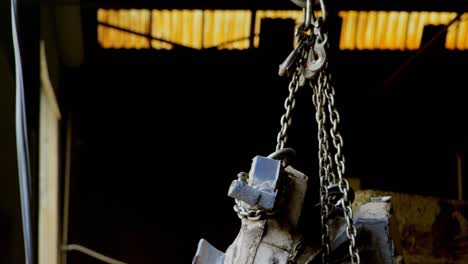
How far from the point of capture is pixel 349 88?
5.80m

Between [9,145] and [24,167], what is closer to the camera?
[24,167]

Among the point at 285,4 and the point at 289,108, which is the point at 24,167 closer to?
the point at 289,108

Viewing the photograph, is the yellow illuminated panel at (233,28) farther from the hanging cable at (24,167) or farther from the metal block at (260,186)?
the metal block at (260,186)

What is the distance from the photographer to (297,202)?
1.31 meters

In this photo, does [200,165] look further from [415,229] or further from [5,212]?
[5,212]

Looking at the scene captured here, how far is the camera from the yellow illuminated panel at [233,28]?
5027 mm

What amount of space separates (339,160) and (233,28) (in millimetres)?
3946

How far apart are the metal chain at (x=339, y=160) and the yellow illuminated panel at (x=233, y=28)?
3640mm

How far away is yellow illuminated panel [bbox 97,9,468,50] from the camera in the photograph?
16.5ft

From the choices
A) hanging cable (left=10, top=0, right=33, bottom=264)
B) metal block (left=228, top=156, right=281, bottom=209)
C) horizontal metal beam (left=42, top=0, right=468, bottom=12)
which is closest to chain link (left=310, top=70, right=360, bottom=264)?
metal block (left=228, top=156, right=281, bottom=209)

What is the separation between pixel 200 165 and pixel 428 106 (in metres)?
2.56

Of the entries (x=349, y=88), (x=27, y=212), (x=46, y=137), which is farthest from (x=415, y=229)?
(x=27, y=212)

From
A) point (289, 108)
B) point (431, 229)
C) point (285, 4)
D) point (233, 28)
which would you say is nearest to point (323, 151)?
point (289, 108)

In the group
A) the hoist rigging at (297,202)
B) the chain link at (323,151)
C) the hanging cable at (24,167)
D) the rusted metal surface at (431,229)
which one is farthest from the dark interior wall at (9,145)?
the rusted metal surface at (431,229)
